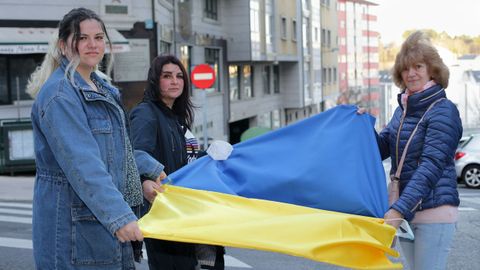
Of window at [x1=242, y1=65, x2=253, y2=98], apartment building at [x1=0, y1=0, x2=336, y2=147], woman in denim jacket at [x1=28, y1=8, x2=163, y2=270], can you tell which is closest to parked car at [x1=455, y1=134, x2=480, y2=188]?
apartment building at [x1=0, y1=0, x2=336, y2=147]

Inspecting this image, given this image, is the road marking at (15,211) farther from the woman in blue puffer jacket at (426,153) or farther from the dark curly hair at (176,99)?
the woman in blue puffer jacket at (426,153)

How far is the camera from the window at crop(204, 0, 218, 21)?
29.0m

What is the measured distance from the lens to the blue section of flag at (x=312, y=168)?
348 cm

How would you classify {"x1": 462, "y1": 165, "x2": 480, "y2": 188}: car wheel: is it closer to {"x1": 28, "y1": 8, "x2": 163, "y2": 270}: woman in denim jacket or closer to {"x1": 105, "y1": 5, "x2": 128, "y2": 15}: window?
{"x1": 105, "y1": 5, "x2": 128, "y2": 15}: window

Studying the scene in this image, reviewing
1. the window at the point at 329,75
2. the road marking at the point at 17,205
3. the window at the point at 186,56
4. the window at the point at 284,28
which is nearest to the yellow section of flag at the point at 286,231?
the road marking at the point at 17,205

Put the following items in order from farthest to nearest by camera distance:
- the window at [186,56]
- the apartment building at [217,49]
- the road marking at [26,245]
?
1. the window at [186,56]
2. the apartment building at [217,49]
3. the road marking at [26,245]

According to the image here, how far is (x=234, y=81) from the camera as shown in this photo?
108 ft

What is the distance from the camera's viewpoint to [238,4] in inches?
1237

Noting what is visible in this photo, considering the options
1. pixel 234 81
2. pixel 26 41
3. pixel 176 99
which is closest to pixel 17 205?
pixel 26 41

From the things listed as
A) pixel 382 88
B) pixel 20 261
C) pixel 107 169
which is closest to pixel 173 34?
pixel 20 261

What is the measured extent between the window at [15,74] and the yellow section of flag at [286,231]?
53.6 feet

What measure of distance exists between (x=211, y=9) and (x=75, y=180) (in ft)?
91.3

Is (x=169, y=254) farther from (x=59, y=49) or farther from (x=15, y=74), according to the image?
(x=15, y=74)

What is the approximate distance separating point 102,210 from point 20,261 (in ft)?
16.2
